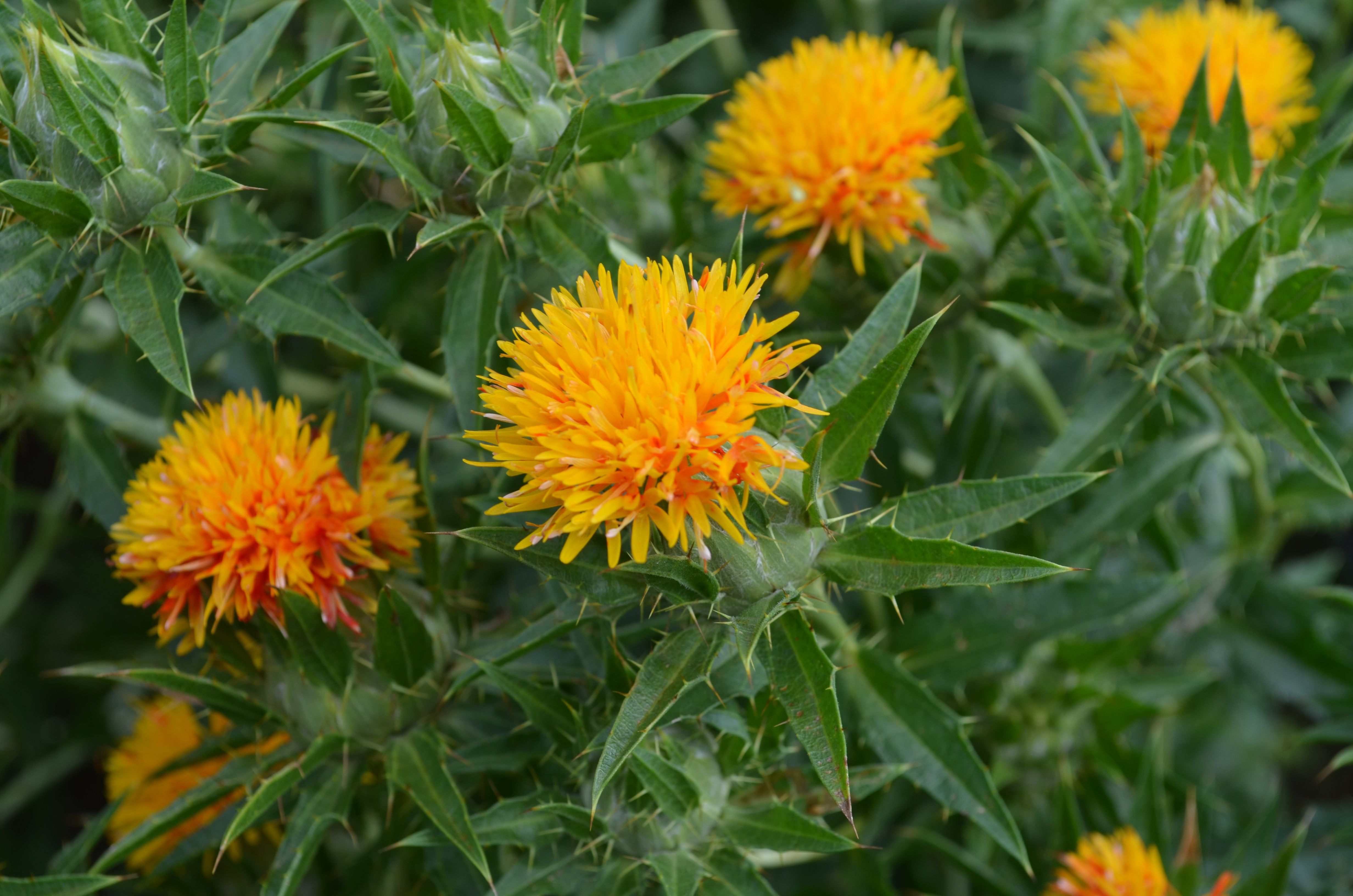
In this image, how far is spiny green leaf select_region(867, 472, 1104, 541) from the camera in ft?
5.27

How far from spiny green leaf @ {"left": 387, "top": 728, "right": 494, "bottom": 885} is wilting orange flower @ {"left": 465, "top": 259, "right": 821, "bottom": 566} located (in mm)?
571

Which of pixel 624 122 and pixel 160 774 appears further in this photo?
pixel 160 774

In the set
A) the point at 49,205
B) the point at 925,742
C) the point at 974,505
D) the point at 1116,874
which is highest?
the point at 49,205

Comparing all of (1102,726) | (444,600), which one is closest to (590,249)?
(444,600)

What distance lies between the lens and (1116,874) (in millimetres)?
2049

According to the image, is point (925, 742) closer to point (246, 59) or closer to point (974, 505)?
point (974, 505)

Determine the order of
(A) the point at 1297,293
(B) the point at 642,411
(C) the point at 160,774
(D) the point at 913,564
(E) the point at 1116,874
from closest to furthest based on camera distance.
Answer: (B) the point at 642,411
(D) the point at 913,564
(A) the point at 1297,293
(E) the point at 1116,874
(C) the point at 160,774

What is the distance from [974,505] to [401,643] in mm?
1031

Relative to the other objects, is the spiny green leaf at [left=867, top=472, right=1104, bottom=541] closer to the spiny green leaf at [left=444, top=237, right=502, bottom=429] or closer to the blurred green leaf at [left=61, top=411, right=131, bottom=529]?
the spiny green leaf at [left=444, top=237, right=502, bottom=429]

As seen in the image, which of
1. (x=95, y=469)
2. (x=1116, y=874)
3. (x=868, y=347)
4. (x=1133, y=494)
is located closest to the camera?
(x=868, y=347)

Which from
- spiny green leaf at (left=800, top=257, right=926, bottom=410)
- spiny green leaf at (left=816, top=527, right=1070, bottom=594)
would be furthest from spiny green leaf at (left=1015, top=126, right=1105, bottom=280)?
spiny green leaf at (left=816, top=527, right=1070, bottom=594)

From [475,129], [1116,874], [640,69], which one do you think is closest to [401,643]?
[475,129]

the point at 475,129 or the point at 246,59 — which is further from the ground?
the point at 246,59

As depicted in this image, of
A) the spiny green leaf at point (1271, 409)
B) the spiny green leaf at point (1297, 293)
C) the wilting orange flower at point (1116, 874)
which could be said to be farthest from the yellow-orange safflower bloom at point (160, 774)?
the spiny green leaf at point (1297, 293)
